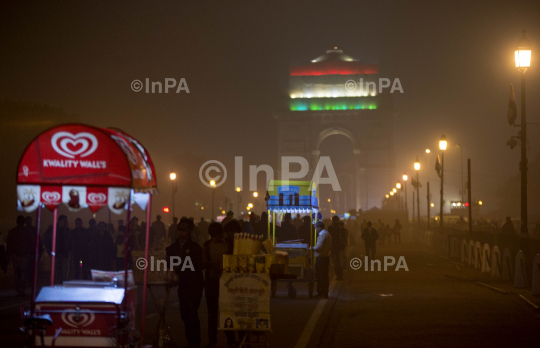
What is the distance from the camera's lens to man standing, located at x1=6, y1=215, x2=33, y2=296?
1392cm

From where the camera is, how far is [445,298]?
13117 millimetres

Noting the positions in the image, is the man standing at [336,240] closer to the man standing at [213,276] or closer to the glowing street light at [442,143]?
the man standing at [213,276]

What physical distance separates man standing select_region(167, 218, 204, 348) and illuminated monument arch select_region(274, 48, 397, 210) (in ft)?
217

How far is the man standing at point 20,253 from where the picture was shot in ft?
45.7

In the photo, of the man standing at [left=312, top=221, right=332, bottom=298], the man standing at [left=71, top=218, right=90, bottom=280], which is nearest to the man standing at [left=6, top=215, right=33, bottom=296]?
the man standing at [left=71, top=218, right=90, bottom=280]

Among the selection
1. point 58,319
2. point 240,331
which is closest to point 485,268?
→ point 240,331

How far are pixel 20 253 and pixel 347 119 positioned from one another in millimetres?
64906

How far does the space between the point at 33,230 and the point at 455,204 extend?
96488 millimetres

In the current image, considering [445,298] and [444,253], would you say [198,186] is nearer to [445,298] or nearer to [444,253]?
[444,253]

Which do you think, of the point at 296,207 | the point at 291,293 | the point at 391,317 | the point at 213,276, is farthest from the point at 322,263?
the point at 213,276

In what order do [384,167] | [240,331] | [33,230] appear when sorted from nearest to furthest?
[240,331] → [33,230] → [384,167]

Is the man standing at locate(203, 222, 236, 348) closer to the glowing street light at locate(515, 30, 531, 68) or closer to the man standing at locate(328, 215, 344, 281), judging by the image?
the man standing at locate(328, 215, 344, 281)

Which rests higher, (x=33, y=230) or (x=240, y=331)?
(x=33, y=230)

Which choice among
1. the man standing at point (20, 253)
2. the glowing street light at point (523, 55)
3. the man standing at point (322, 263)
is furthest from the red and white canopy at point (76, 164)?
the glowing street light at point (523, 55)
